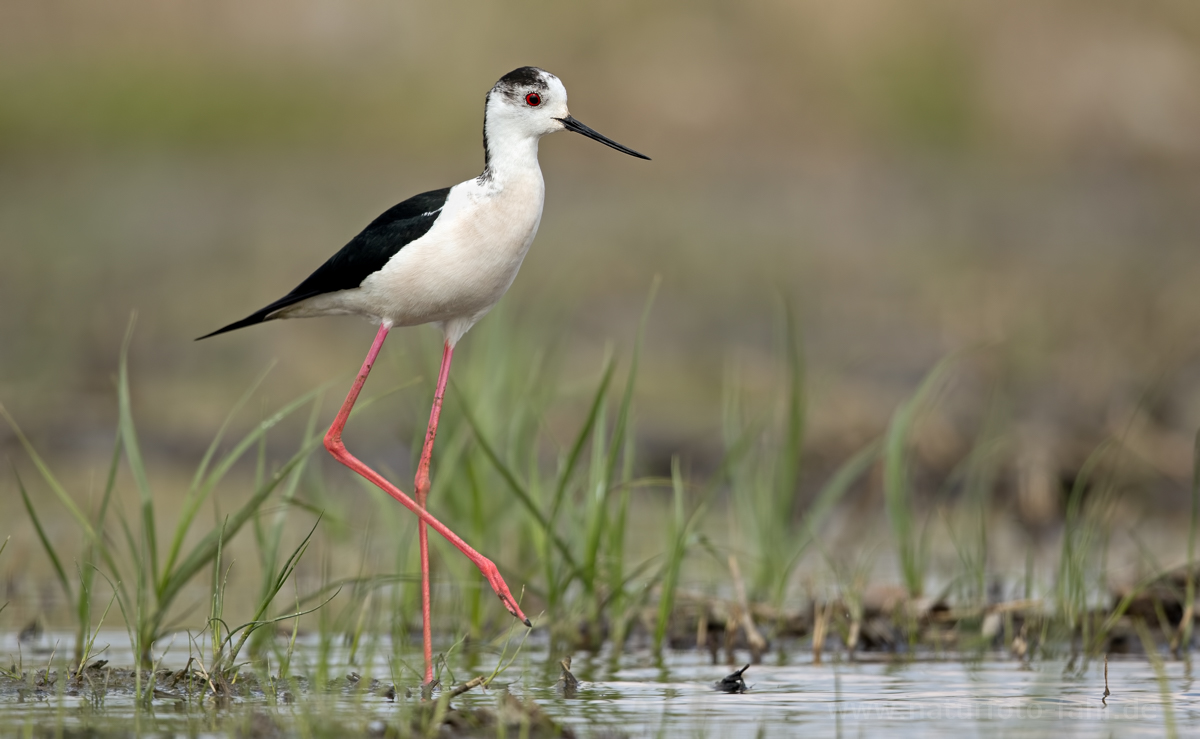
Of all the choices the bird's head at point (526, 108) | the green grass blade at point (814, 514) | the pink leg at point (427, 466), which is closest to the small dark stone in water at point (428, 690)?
the pink leg at point (427, 466)

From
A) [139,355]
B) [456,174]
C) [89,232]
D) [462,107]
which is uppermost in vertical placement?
[462,107]

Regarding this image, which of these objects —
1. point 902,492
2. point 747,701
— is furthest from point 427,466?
point 902,492

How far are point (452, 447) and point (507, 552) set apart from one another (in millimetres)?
1292

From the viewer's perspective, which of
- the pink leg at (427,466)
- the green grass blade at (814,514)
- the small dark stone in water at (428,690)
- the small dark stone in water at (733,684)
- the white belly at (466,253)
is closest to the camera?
the small dark stone in water at (428,690)

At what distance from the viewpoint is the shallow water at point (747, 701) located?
414cm

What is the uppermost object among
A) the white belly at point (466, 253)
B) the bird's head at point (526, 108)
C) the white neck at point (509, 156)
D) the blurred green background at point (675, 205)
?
the blurred green background at point (675, 205)

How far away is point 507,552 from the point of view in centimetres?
731

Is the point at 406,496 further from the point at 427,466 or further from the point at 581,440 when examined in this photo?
the point at 581,440

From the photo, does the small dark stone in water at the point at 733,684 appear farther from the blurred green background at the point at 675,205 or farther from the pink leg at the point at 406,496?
the blurred green background at the point at 675,205

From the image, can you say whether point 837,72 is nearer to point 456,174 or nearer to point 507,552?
point 456,174

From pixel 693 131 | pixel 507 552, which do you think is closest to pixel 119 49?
pixel 693 131

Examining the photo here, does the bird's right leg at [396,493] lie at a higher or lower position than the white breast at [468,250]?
lower

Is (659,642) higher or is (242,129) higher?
(242,129)

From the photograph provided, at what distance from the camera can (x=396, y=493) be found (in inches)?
215
